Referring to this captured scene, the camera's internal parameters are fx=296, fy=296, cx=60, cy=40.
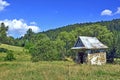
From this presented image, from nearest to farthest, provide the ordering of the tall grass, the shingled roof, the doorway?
the tall grass, the shingled roof, the doorway

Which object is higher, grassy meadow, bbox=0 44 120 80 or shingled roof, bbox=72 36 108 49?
shingled roof, bbox=72 36 108 49

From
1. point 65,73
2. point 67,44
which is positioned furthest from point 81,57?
point 67,44

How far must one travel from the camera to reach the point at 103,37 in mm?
74125

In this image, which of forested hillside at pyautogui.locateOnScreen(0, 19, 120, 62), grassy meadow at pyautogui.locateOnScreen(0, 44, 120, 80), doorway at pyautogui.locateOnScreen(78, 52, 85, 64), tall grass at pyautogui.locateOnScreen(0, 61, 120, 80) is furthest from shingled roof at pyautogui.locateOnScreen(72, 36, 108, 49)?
forested hillside at pyautogui.locateOnScreen(0, 19, 120, 62)

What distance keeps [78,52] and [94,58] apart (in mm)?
2455

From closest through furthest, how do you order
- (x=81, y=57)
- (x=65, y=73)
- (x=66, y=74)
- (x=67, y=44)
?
1. (x=66, y=74)
2. (x=65, y=73)
3. (x=81, y=57)
4. (x=67, y=44)

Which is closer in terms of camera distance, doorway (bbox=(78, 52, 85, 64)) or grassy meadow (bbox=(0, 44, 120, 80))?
grassy meadow (bbox=(0, 44, 120, 80))

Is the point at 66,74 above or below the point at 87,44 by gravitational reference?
below

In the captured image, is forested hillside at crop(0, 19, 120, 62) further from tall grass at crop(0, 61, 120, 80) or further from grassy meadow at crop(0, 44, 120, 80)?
tall grass at crop(0, 61, 120, 80)

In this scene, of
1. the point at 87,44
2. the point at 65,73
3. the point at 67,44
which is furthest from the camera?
the point at 67,44

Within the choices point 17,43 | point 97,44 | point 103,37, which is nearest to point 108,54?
point 103,37

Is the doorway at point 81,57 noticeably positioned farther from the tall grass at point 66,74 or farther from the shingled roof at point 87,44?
the tall grass at point 66,74

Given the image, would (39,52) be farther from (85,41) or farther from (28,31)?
(28,31)

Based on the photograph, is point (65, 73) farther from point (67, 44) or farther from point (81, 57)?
point (67, 44)
